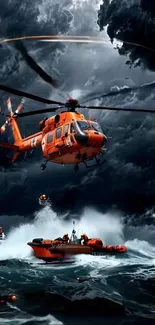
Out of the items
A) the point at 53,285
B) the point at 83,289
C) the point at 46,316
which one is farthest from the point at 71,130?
the point at 53,285

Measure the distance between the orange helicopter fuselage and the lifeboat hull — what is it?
26946 mm

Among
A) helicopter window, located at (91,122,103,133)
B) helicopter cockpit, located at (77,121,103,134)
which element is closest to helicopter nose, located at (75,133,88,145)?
helicopter cockpit, located at (77,121,103,134)

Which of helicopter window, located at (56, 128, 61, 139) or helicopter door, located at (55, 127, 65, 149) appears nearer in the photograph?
helicopter door, located at (55, 127, 65, 149)

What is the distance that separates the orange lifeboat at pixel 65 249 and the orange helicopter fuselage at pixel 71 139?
27.0 m

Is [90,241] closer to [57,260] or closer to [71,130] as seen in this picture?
[57,260]

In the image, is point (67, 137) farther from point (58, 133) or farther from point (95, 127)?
point (95, 127)

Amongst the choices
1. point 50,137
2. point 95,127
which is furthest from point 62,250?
point 95,127

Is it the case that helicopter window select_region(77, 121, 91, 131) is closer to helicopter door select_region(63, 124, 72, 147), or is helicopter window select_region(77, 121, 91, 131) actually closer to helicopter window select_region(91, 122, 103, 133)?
helicopter window select_region(91, 122, 103, 133)

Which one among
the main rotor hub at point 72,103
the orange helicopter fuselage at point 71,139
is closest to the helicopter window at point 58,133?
the orange helicopter fuselage at point 71,139

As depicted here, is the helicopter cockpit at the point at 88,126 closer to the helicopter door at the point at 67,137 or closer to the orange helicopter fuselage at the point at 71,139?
the orange helicopter fuselage at the point at 71,139

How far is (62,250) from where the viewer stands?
51.5 meters

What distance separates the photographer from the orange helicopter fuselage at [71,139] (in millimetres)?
24875

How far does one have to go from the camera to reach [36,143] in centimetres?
2955

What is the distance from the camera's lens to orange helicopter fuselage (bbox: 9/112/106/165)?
24875 millimetres
